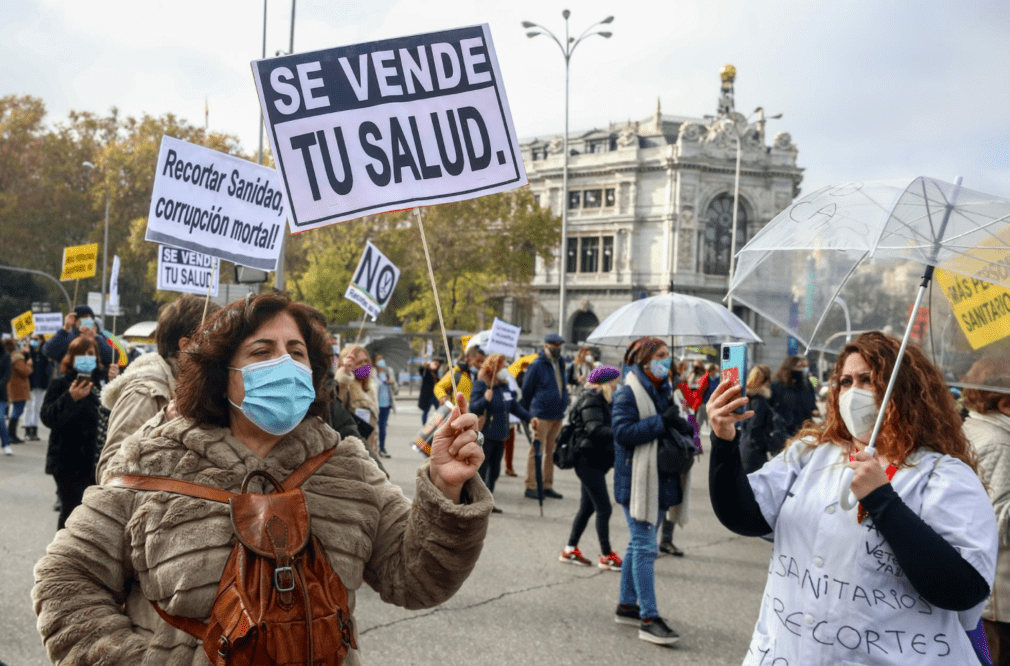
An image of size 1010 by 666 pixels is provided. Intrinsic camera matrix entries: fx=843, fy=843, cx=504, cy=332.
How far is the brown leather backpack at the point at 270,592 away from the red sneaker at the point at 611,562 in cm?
498

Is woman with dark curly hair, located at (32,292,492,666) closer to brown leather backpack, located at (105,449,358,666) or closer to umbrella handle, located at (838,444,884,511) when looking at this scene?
brown leather backpack, located at (105,449,358,666)

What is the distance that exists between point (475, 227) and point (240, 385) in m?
40.8

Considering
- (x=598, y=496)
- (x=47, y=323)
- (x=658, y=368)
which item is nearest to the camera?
(x=658, y=368)

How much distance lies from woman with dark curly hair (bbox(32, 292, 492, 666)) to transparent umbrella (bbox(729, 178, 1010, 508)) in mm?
1168

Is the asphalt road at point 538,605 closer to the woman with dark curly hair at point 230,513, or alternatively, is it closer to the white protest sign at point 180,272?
the white protest sign at point 180,272

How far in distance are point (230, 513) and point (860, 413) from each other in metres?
1.84

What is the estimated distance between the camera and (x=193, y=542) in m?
2.00

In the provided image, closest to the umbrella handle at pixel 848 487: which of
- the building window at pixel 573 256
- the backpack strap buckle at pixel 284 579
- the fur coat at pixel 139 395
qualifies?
the backpack strap buckle at pixel 284 579

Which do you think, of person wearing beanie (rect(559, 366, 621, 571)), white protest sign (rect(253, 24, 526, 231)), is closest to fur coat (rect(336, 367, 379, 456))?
person wearing beanie (rect(559, 366, 621, 571))

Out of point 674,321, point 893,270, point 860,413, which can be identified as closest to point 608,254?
point 674,321

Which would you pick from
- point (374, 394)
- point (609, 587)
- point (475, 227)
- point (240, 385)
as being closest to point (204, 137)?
point (475, 227)

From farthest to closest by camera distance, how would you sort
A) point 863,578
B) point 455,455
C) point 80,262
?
1. point 80,262
2. point 863,578
3. point 455,455

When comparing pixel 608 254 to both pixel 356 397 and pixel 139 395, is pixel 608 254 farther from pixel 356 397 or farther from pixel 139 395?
pixel 139 395

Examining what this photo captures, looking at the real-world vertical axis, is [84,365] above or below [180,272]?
below
